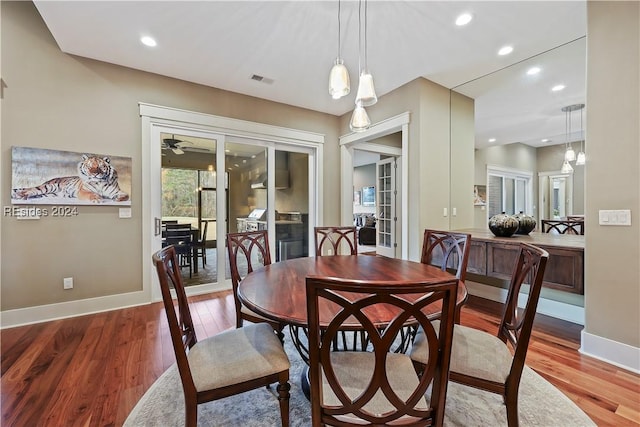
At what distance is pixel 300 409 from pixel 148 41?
345cm

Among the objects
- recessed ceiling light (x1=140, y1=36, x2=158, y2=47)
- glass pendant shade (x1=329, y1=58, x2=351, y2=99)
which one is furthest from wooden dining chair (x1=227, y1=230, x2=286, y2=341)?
recessed ceiling light (x1=140, y1=36, x2=158, y2=47)

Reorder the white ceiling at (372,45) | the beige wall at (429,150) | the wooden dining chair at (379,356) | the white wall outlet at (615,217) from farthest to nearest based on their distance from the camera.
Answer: the beige wall at (429,150) < the white ceiling at (372,45) < the white wall outlet at (615,217) < the wooden dining chair at (379,356)

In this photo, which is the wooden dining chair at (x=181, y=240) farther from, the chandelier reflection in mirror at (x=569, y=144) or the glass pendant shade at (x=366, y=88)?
the chandelier reflection in mirror at (x=569, y=144)

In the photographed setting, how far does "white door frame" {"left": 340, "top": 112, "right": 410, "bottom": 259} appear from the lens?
3608 millimetres

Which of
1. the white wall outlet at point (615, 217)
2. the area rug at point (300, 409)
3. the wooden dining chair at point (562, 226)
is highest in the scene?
the white wall outlet at point (615, 217)

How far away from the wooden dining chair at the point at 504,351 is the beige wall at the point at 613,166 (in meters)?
1.24

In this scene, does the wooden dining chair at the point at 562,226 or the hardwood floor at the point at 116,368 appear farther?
the wooden dining chair at the point at 562,226

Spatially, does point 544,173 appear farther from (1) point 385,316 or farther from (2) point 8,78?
(2) point 8,78

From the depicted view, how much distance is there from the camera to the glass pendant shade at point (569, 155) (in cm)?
259

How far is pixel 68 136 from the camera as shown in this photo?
2943 millimetres

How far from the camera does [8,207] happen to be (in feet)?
8.83

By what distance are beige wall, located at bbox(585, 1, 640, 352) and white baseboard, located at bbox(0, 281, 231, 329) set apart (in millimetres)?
4451

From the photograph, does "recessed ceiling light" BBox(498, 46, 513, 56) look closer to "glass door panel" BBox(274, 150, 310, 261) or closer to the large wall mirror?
the large wall mirror

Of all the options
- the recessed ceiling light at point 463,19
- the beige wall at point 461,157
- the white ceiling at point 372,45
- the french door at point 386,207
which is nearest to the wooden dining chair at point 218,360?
the white ceiling at point 372,45
